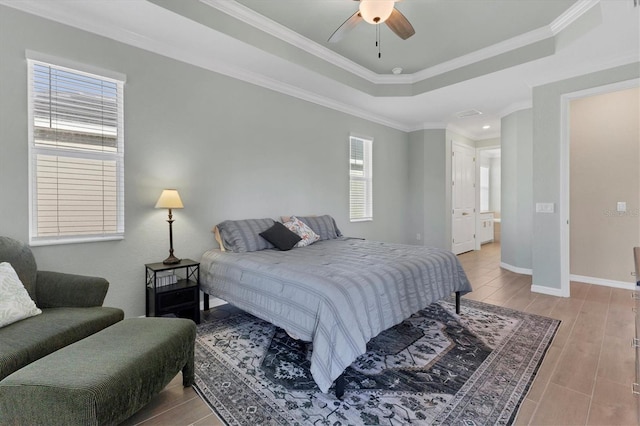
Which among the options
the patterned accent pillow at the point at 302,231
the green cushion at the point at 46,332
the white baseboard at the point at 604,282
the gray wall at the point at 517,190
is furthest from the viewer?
the gray wall at the point at 517,190

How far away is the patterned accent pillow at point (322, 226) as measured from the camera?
410 centimetres

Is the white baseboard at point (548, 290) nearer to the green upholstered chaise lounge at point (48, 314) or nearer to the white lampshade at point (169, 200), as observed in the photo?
the white lampshade at point (169, 200)

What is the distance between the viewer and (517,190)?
5.11 metres

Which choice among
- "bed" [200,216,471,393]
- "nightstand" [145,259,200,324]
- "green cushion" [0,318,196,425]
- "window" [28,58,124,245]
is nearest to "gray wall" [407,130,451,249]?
"bed" [200,216,471,393]

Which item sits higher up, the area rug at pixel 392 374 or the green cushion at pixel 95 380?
the green cushion at pixel 95 380

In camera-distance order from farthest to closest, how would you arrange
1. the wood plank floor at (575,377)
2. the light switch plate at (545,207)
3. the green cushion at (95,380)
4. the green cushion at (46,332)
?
the light switch plate at (545,207) < the wood plank floor at (575,377) < the green cushion at (46,332) < the green cushion at (95,380)

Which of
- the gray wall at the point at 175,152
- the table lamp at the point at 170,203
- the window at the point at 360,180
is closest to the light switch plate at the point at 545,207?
the window at the point at 360,180

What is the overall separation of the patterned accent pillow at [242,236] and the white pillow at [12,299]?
1601 mm

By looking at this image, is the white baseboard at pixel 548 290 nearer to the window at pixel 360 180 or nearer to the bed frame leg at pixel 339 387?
the window at pixel 360 180

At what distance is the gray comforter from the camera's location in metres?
1.84

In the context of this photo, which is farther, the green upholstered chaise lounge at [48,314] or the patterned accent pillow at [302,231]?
the patterned accent pillow at [302,231]

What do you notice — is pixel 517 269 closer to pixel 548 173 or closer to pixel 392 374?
pixel 548 173

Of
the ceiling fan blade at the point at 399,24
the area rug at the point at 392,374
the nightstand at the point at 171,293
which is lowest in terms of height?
the area rug at the point at 392,374

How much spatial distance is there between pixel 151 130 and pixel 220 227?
3.92 ft
